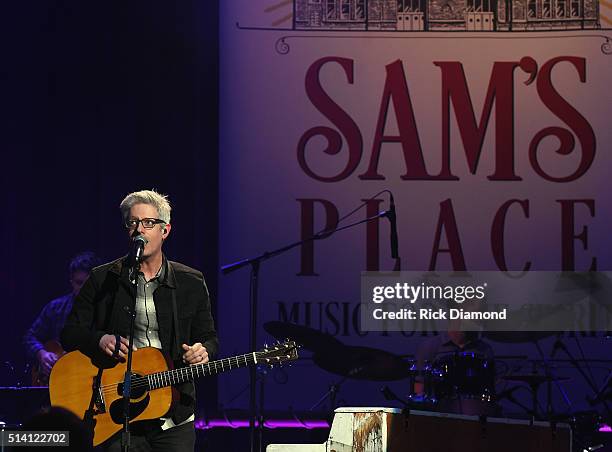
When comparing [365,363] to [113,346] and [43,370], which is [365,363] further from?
[113,346]

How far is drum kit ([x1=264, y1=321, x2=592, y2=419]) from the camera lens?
754cm

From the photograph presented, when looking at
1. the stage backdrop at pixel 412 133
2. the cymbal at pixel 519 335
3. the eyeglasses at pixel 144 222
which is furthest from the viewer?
the stage backdrop at pixel 412 133

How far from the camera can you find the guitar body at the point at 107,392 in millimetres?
4082

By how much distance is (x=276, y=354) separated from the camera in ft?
14.3

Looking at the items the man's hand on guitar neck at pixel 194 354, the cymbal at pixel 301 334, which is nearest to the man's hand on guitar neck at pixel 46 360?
the cymbal at pixel 301 334

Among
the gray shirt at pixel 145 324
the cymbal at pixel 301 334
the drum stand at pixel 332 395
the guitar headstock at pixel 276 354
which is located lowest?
the drum stand at pixel 332 395

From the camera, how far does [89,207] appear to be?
848 centimetres

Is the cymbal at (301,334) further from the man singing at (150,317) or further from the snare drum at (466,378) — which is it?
the man singing at (150,317)

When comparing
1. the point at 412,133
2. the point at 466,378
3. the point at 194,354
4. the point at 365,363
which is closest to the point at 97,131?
the point at 412,133

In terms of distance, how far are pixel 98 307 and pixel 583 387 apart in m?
5.55

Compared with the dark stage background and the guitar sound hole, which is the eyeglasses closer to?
the guitar sound hole

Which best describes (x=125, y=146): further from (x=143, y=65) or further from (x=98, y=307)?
(x=98, y=307)

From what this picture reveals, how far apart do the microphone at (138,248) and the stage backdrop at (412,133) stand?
4706 mm

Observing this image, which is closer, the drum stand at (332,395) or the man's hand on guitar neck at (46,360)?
the man's hand on guitar neck at (46,360)
